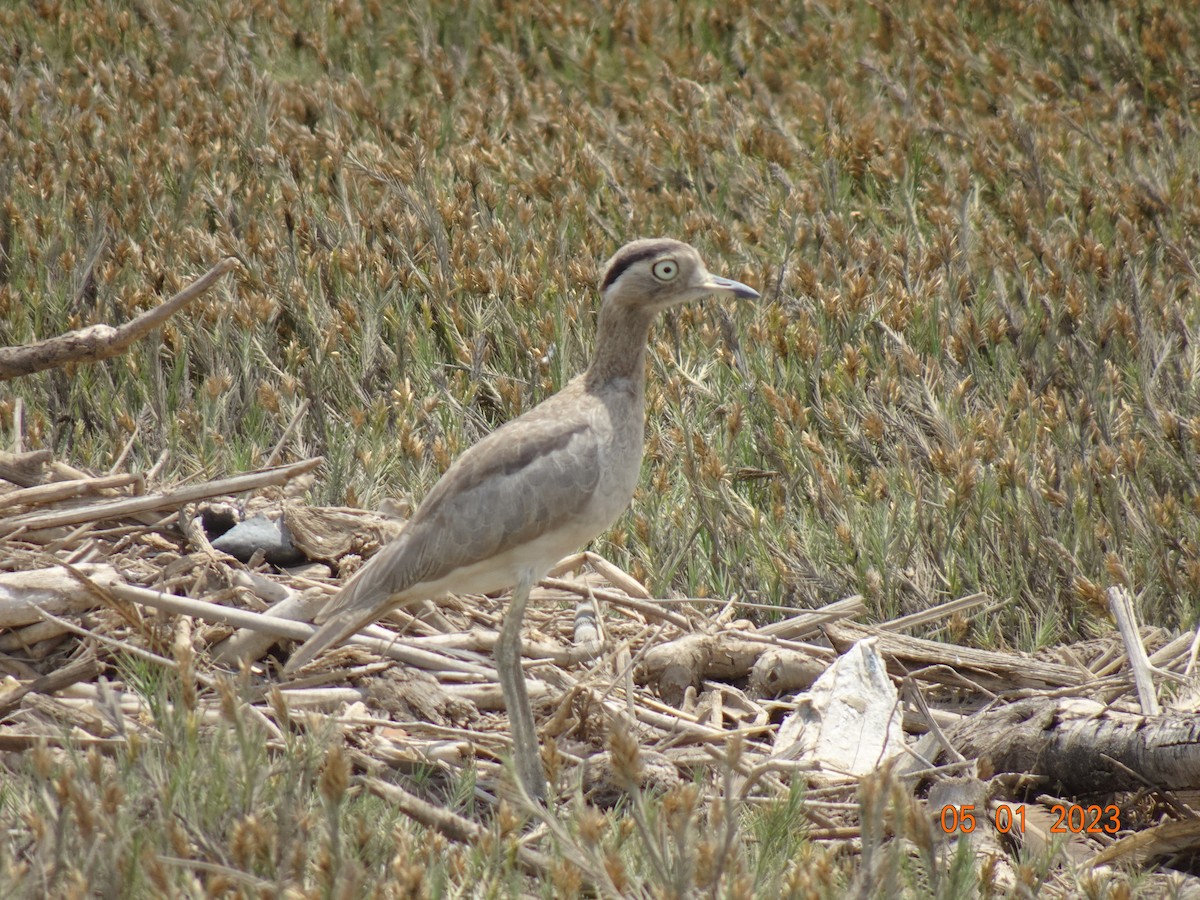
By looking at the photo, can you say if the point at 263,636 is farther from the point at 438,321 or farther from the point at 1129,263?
the point at 1129,263

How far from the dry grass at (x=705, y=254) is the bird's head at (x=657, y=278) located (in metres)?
1.27

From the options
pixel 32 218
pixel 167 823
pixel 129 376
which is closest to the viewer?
pixel 167 823

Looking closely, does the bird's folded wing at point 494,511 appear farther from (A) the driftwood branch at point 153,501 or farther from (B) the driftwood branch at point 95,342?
(B) the driftwood branch at point 95,342

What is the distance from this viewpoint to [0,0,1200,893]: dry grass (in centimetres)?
614

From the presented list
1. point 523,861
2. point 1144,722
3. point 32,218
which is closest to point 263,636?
point 523,861

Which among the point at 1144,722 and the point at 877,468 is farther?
the point at 877,468

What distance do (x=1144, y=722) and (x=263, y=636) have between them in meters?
2.97

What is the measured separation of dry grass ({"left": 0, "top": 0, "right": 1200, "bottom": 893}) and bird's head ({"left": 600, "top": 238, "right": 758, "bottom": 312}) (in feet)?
4.15

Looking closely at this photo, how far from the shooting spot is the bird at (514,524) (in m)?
4.54

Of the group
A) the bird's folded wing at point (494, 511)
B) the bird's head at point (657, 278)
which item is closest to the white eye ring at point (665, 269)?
the bird's head at point (657, 278)

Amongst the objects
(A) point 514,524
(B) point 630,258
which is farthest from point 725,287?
(A) point 514,524

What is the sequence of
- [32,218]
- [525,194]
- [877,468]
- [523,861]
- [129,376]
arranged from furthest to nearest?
1. [525,194]
2. [32,218]
3. [129,376]
4. [877,468]
5. [523,861]

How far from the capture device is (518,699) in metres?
4.51

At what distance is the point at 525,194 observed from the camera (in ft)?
32.8
